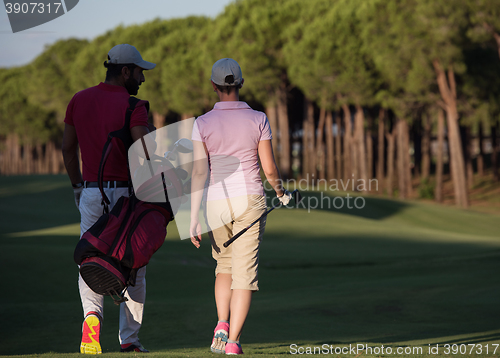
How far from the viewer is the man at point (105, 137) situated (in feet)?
15.1

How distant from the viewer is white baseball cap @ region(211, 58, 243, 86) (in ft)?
15.0

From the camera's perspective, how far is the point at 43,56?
66125 millimetres

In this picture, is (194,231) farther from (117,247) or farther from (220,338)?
→ (220,338)

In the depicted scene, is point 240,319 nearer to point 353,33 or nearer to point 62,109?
point 353,33

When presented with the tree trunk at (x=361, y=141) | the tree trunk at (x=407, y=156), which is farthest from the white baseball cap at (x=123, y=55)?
the tree trunk at (x=407, y=156)

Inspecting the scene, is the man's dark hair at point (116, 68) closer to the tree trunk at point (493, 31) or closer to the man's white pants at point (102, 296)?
the man's white pants at point (102, 296)

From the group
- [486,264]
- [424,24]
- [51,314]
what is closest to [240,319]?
[51,314]

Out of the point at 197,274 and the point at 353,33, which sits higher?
the point at 353,33

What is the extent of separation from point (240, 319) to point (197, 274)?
7.61 m

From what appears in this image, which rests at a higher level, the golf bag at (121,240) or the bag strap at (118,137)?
the bag strap at (118,137)

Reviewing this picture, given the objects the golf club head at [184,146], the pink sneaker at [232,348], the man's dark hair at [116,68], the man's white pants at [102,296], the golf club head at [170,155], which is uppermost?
the man's dark hair at [116,68]

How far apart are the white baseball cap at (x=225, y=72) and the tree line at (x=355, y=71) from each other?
28.2 m

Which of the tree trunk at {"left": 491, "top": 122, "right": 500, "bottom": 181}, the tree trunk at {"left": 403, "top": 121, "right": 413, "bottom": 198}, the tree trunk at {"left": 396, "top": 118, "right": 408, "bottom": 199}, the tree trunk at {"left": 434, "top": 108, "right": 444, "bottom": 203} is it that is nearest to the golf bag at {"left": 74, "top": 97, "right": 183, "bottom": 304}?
the tree trunk at {"left": 434, "top": 108, "right": 444, "bottom": 203}

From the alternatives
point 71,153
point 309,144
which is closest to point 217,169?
point 71,153
